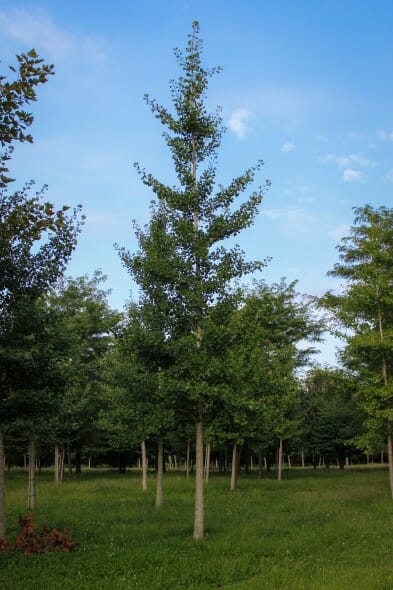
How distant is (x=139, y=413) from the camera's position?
1634cm

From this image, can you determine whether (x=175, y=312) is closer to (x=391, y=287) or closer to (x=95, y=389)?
(x=391, y=287)

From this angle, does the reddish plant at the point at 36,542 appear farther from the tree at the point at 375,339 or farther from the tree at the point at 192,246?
the tree at the point at 375,339

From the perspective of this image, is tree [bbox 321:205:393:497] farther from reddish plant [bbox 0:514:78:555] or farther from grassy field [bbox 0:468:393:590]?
reddish plant [bbox 0:514:78:555]

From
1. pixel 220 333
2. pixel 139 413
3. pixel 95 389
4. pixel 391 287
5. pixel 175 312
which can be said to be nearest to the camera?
pixel 220 333

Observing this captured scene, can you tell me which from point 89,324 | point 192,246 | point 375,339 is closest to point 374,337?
point 375,339

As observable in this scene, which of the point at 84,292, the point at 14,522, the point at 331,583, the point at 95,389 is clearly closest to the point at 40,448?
the point at 95,389

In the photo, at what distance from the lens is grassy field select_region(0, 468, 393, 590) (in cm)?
905

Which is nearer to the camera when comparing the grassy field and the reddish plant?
the grassy field

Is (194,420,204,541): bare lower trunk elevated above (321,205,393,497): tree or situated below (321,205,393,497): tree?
below

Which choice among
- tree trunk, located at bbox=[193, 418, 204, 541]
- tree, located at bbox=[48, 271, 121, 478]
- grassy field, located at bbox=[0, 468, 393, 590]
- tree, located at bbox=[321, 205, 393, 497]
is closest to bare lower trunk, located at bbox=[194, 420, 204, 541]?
tree trunk, located at bbox=[193, 418, 204, 541]

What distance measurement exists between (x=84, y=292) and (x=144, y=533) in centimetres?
3043

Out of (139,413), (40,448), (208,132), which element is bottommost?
(40,448)

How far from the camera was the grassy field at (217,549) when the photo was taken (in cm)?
905

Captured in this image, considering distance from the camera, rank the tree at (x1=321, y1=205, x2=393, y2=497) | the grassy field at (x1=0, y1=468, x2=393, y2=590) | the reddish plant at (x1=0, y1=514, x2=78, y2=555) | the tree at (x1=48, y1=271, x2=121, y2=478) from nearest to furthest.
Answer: the grassy field at (x1=0, y1=468, x2=393, y2=590), the reddish plant at (x1=0, y1=514, x2=78, y2=555), the tree at (x1=321, y1=205, x2=393, y2=497), the tree at (x1=48, y1=271, x2=121, y2=478)
